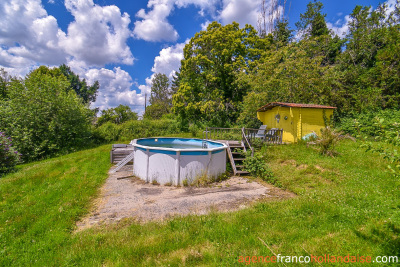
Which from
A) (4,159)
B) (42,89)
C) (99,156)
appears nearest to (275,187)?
(99,156)

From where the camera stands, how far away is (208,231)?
3.53 m

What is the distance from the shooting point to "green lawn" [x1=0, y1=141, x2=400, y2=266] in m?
2.90

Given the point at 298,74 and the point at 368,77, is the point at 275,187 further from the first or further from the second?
the point at 368,77

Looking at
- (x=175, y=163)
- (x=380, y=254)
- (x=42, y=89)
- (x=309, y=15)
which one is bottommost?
(x=380, y=254)

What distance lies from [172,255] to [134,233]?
1.08 meters

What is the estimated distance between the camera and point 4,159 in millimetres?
8477

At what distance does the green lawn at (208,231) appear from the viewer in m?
2.90

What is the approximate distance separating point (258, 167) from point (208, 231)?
17.2 feet

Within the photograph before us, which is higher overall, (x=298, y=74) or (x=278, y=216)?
(x=298, y=74)

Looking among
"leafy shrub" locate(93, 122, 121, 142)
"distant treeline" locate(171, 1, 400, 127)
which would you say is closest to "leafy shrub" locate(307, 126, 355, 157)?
"distant treeline" locate(171, 1, 400, 127)

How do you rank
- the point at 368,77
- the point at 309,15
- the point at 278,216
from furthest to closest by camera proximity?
the point at 309,15 < the point at 368,77 < the point at 278,216

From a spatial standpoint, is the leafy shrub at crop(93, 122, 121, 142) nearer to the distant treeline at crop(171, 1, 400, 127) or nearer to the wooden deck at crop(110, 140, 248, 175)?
the distant treeline at crop(171, 1, 400, 127)

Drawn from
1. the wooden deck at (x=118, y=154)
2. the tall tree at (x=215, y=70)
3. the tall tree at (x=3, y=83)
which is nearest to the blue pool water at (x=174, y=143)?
the wooden deck at (x=118, y=154)

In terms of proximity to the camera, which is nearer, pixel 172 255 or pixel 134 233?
pixel 172 255
